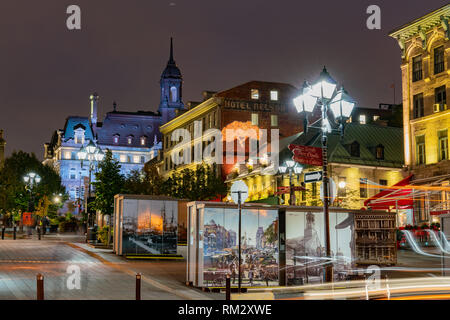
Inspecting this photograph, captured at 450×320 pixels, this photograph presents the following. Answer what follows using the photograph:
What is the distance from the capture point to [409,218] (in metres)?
47.5

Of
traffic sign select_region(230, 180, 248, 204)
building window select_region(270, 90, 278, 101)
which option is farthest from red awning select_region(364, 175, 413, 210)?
building window select_region(270, 90, 278, 101)

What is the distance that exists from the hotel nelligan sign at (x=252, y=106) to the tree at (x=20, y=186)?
24107mm

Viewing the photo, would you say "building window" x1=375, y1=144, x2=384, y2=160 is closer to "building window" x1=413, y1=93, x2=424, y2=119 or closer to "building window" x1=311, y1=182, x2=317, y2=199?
"building window" x1=311, y1=182, x2=317, y2=199

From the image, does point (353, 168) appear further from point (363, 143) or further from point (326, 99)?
point (326, 99)

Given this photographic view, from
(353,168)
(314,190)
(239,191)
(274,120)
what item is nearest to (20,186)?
(274,120)

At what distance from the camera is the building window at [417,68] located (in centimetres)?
4512

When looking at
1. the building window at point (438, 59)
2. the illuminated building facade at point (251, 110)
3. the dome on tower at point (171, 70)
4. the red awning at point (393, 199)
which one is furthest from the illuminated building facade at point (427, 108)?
the dome on tower at point (171, 70)

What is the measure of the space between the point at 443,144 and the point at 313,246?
25.3m

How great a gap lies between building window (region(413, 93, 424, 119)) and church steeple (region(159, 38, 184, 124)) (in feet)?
305

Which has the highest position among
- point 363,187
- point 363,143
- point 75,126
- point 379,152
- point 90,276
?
point 75,126

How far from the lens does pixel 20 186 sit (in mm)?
69250
